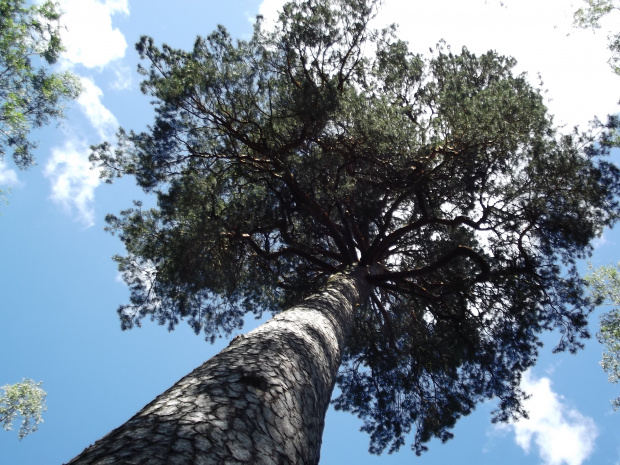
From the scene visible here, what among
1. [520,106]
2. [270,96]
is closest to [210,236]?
[270,96]

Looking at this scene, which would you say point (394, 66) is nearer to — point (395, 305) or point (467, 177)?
point (467, 177)

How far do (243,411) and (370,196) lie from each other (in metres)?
6.29

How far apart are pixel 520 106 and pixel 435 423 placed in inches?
261

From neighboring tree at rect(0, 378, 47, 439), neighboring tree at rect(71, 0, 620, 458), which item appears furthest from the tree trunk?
neighboring tree at rect(0, 378, 47, 439)

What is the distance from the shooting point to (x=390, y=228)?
10812 mm

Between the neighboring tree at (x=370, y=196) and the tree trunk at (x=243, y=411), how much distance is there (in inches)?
60.4

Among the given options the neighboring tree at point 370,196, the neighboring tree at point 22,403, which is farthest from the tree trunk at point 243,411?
the neighboring tree at point 22,403

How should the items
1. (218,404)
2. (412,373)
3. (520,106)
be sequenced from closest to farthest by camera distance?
(218,404), (520,106), (412,373)

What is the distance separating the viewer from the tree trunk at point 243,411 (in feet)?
6.10

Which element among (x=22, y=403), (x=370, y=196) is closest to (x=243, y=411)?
(x=370, y=196)

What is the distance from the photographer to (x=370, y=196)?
323 inches

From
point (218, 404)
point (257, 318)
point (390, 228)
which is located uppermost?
point (390, 228)

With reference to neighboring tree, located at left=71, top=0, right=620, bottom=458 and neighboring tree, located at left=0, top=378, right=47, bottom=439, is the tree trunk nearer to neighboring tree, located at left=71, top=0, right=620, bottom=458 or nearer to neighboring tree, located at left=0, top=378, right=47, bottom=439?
neighboring tree, located at left=71, top=0, right=620, bottom=458

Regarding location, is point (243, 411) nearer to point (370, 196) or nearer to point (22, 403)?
point (370, 196)
